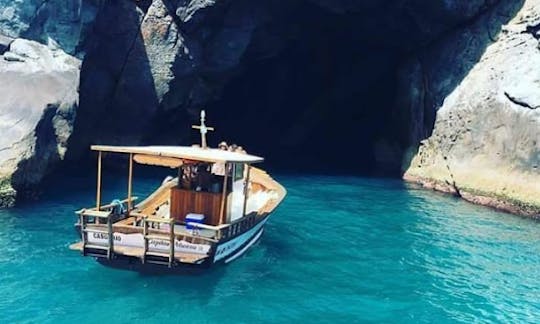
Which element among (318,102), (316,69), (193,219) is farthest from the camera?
(318,102)

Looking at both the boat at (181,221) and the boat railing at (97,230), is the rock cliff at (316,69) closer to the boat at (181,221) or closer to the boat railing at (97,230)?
the boat at (181,221)

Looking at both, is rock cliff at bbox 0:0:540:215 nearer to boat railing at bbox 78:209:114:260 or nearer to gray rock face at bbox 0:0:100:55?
gray rock face at bbox 0:0:100:55

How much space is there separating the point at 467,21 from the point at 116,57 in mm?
20691

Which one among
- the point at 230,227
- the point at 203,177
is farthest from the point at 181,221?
the point at 230,227

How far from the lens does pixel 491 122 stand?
93.2 ft

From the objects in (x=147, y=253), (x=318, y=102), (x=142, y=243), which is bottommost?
(x=147, y=253)

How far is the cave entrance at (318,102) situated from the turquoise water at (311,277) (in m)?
16.7

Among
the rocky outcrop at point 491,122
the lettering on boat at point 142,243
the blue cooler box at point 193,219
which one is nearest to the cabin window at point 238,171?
the blue cooler box at point 193,219

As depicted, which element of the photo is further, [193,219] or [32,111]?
[32,111]

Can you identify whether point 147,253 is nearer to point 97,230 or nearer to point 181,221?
point 97,230

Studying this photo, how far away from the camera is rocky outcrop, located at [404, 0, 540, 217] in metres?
26.1

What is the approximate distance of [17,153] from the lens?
2145 cm

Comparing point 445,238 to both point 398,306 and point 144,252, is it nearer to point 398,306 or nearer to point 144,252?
point 398,306

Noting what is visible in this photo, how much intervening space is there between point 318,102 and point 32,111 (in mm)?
25971
